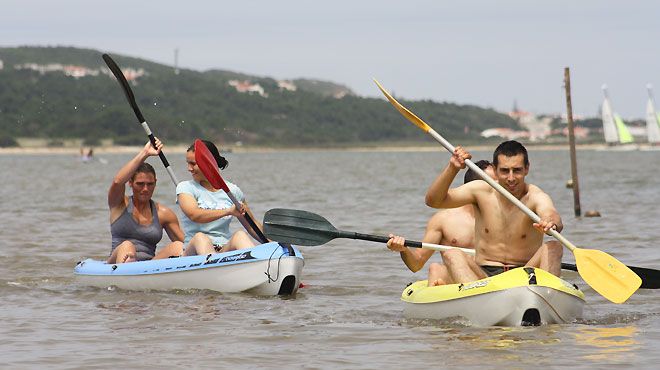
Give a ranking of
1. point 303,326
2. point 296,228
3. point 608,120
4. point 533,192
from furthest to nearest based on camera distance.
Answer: point 608,120 < point 296,228 < point 303,326 < point 533,192

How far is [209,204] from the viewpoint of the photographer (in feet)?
36.2

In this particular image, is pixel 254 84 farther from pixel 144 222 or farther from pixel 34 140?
pixel 144 222

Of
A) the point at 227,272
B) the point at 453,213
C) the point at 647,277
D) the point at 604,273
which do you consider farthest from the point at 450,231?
the point at 227,272

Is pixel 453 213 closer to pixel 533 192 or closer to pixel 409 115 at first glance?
pixel 409 115

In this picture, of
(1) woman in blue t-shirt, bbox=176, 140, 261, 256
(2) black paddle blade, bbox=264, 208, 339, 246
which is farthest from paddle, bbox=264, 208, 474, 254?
(1) woman in blue t-shirt, bbox=176, 140, 261, 256

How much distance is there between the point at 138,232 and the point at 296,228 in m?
1.71

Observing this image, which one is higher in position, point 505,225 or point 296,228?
point 505,225

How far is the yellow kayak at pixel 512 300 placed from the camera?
850 cm

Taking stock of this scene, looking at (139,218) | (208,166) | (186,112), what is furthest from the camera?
(186,112)

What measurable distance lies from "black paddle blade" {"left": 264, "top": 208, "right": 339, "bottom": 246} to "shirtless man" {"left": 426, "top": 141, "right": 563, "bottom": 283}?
170 centimetres

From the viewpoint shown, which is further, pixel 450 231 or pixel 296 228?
pixel 296 228

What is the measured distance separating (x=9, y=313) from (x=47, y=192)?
25966 mm

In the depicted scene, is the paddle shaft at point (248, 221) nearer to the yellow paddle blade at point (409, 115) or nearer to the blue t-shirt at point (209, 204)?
the blue t-shirt at point (209, 204)

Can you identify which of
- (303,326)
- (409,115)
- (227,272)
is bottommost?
(303,326)
